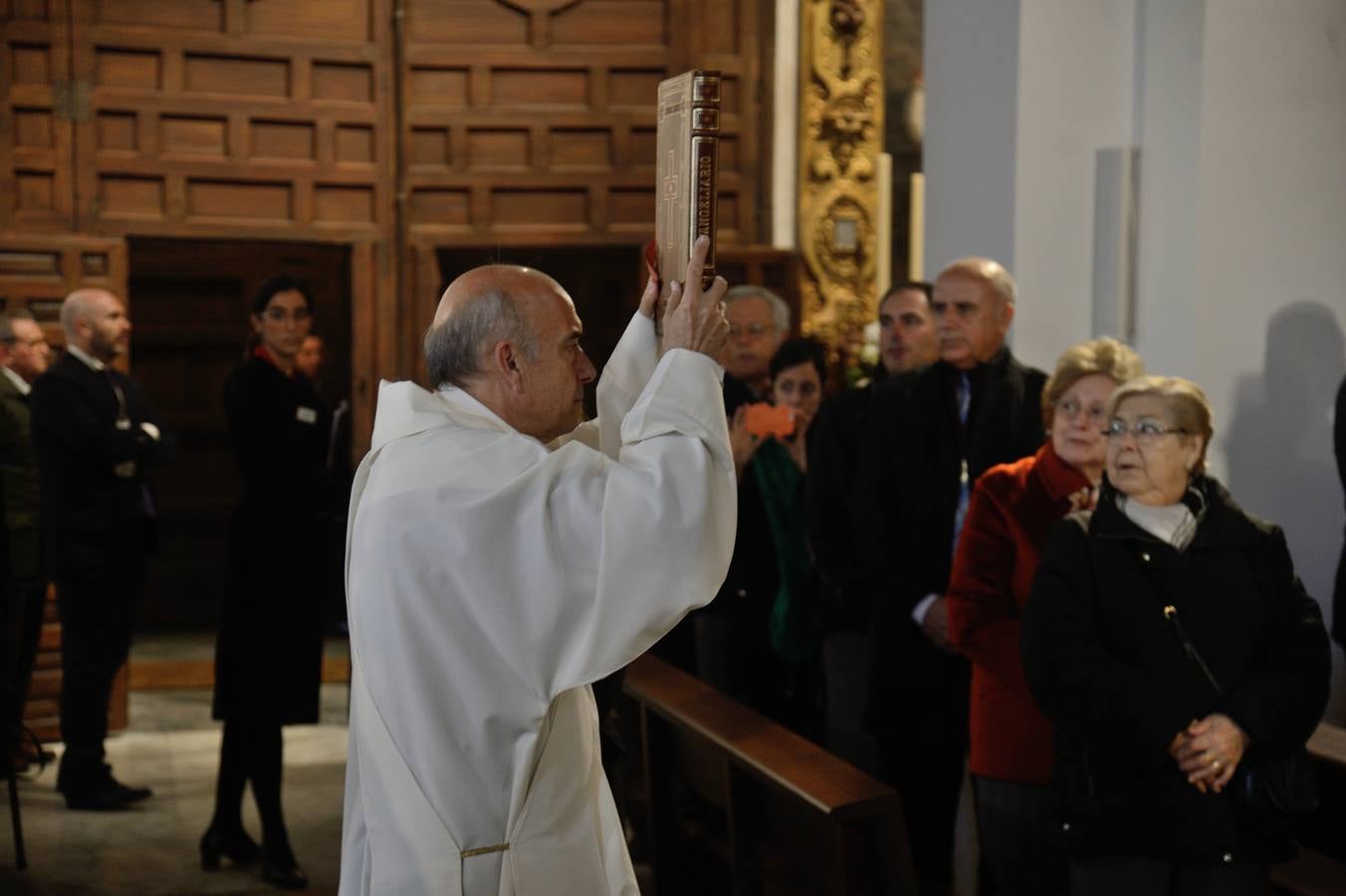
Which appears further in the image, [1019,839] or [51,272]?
[51,272]

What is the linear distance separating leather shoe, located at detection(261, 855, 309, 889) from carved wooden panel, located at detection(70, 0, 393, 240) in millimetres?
3554

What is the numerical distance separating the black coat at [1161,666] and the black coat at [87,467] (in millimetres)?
3820

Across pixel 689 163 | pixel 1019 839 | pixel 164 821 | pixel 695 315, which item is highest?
pixel 689 163

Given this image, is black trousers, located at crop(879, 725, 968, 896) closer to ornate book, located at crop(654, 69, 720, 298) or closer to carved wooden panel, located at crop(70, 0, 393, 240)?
ornate book, located at crop(654, 69, 720, 298)

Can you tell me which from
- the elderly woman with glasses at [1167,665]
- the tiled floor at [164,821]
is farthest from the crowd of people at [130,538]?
the elderly woman with glasses at [1167,665]

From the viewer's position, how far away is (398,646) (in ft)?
6.20

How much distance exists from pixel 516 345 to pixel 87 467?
4.10m

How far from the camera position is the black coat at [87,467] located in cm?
547

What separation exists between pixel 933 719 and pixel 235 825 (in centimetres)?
224

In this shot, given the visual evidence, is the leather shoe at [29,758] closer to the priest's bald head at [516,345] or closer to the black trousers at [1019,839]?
the black trousers at [1019,839]

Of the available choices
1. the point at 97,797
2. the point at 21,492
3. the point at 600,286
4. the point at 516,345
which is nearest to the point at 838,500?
the point at 516,345

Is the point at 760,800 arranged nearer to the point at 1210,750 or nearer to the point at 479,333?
the point at 1210,750

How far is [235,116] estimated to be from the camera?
7.21 m

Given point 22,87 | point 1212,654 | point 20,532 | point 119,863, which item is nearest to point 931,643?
point 1212,654
